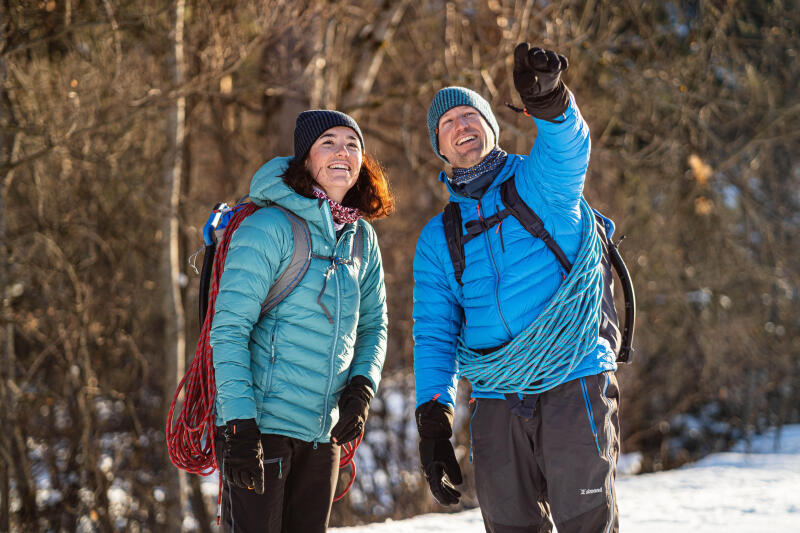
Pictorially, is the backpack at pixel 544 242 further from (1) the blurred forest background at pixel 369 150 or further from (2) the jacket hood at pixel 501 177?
(1) the blurred forest background at pixel 369 150

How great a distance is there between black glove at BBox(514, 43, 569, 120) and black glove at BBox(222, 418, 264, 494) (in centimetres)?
117

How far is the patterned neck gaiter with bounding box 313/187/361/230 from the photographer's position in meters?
2.33

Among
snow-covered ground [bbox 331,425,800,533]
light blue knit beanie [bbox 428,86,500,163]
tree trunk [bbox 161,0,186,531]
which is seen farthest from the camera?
tree trunk [bbox 161,0,186,531]

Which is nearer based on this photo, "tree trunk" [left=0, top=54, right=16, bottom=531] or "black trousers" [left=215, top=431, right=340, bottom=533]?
"black trousers" [left=215, top=431, right=340, bottom=533]

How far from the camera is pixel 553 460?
2078mm

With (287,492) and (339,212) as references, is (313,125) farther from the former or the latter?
(287,492)

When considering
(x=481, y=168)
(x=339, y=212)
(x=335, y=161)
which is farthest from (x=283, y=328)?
(x=481, y=168)

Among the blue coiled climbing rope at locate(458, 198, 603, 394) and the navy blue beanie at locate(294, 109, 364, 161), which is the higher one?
the navy blue beanie at locate(294, 109, 364, 161)

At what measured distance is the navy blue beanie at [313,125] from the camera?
2383 mm

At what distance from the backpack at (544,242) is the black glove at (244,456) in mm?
802

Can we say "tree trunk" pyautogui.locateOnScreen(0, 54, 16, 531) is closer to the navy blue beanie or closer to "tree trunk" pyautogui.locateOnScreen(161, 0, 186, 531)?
"tree trunk" pyautogui.locateOnScreen(161, 0, 186, 531)

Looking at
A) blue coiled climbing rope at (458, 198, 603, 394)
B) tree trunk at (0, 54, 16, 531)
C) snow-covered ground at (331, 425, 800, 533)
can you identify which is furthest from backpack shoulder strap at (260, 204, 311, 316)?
tree trunk at (0, 54, 16, 531)

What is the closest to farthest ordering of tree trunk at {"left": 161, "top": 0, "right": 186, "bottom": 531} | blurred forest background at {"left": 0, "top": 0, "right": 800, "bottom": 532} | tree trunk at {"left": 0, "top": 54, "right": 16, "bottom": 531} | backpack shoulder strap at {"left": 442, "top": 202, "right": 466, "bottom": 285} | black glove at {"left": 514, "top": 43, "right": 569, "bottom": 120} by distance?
black glove at {"left": 514, "top": 43, "right": 569, "bottom": 120} → backpack shoulder strap at {"left": 442, "top": 202, "right": 466, "bottom": 285} → tree trunk at {"left": 0, "top": 54, "right": 16, "bottom": 531} → blurred forest background at {"left": 0, "top": 0, "right": 800, "bottom": 532} → tree trunk at {"left": 161, "top": 0, "right": 186, "bottom": 531}

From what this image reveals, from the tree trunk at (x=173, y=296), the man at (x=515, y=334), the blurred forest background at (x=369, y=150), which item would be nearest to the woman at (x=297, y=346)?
the man at (x=515, y=334)
